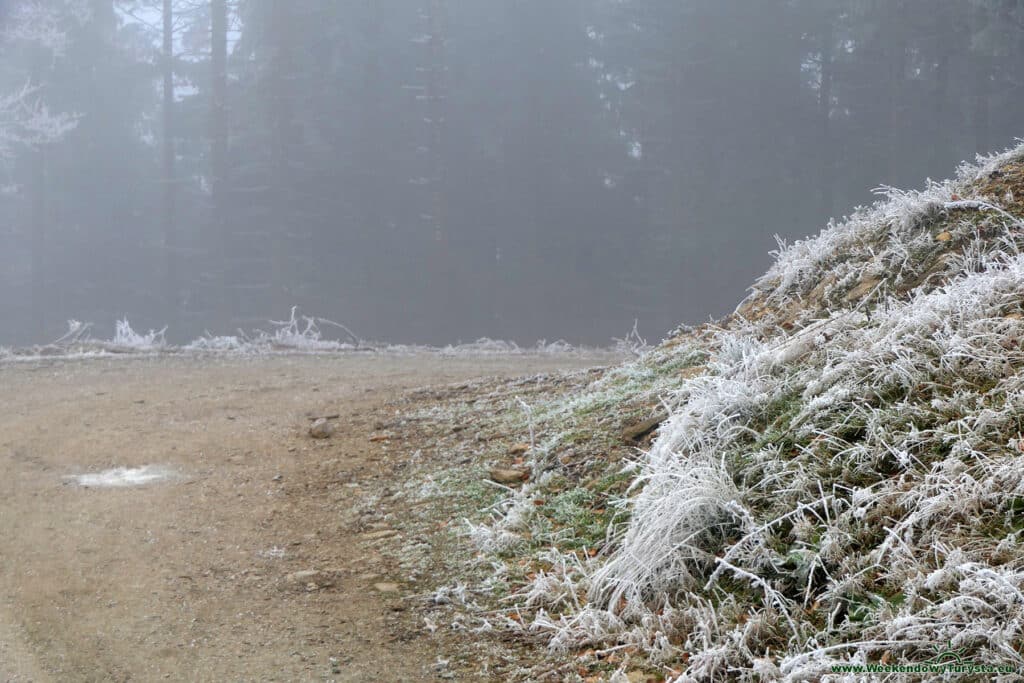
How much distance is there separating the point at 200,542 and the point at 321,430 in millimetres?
1997

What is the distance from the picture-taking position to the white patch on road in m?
5.19

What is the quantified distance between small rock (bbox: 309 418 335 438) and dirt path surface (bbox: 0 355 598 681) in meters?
0.09

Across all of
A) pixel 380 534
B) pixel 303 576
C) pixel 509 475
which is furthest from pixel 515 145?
pixel 303 576

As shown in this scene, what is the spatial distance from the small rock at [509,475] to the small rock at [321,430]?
1.98 meters

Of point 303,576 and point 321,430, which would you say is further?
point 321,430

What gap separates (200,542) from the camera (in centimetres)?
418

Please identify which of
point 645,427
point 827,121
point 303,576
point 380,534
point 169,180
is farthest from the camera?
point 169,180

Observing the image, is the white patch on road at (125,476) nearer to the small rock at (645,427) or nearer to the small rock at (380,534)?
the small rock at (380,534)

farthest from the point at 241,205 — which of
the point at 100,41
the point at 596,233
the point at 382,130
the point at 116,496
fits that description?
the point at 116,496

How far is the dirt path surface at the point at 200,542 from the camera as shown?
297 cm

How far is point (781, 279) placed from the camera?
5.60m

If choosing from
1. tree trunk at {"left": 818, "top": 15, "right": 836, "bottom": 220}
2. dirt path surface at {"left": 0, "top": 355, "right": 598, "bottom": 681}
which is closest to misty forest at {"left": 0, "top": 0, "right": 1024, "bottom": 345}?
tree trunk at {"left": 818, "top": 15, "right": 836, "bottom": 220}

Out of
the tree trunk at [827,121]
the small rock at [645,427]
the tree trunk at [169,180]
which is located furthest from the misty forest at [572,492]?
the tree trunk at [827,121]

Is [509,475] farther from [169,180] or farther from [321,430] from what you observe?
[169,180]
